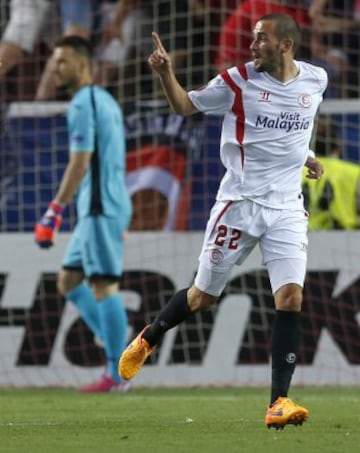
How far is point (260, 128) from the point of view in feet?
24.9

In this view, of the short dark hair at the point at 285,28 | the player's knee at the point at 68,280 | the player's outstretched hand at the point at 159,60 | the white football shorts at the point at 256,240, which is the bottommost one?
the player's knee at the point at 68,280

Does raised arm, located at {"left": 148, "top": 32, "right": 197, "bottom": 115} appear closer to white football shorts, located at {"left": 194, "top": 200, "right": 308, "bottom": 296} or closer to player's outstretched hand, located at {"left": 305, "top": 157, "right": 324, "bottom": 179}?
white football shorts, located at {"left": 194, "top": 200, "right": 308, "bottom": 296}

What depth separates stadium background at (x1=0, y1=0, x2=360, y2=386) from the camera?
11414 millimetres

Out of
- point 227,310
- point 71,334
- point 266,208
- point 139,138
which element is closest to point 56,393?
point 71,334

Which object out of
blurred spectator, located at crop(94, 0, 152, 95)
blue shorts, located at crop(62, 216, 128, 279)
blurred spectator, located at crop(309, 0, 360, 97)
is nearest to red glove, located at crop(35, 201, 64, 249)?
blue shorts, located at crop(62, 216, 128, 279)

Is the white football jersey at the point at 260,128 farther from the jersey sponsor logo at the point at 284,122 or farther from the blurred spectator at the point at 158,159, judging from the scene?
the blurred spectator at the point at 158,159

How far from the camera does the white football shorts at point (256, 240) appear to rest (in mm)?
7414

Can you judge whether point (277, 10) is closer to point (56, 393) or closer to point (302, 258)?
point (56, 393)

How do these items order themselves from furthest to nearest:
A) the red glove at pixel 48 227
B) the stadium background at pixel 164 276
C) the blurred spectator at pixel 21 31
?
1. the blurred spectator at pixel 21 31
2. the stadium background at pixel 164 276
3. the red glove at pixel 48 227

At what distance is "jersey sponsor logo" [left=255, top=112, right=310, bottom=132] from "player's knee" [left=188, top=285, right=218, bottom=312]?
3.21 ft

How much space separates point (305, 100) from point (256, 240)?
803mm

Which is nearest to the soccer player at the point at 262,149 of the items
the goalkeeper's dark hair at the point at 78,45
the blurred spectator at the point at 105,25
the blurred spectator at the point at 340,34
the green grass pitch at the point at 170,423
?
the green grass pitch at the point at 170,423

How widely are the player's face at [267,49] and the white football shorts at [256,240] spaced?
0.73 meters

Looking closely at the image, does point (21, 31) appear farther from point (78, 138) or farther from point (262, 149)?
point (262, 149)
